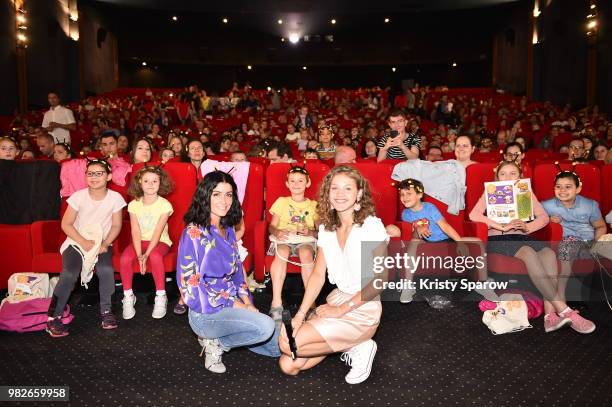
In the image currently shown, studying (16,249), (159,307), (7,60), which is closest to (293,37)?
(7,60)

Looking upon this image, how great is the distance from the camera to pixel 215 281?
238 cm

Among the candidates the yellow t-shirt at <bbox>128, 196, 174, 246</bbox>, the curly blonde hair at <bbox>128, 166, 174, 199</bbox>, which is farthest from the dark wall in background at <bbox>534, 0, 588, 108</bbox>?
the yellow t-shirt at <bbox>128, 196, 174, 246</bbox>

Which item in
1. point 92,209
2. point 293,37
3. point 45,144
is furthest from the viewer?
point 293,37

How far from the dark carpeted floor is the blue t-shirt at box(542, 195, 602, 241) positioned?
0.59m

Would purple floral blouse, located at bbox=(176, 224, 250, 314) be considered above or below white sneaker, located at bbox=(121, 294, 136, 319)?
above

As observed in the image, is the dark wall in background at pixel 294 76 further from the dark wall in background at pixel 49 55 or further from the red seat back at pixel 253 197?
the red seat back at pixel 253 197

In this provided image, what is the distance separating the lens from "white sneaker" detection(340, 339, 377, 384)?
2.33 metres

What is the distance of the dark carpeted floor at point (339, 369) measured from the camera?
86.5 inches

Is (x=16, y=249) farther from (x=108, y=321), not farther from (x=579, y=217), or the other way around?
(x=579, y=217)

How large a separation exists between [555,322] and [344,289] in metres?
1.27

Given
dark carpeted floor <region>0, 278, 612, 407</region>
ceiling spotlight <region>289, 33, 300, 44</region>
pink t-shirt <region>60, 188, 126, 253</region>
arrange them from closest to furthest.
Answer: dark carpeted floor <region>0, 278, 612, 407</region> → pink t-shirt <region>60, 188, 126, 253</region> → ceiling spotlight <region>289, 33, 300, 44</region>

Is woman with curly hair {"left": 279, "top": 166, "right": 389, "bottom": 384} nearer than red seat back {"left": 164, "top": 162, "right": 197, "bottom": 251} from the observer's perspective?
Yes

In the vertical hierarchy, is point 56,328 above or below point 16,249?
below

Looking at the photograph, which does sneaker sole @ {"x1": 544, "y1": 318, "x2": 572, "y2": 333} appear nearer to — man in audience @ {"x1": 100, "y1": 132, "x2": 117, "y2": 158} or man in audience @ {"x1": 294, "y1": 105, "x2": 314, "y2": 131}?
man in audience @ {"x1": 100, "y1": 132, "x2": 117, "y2": 158}
